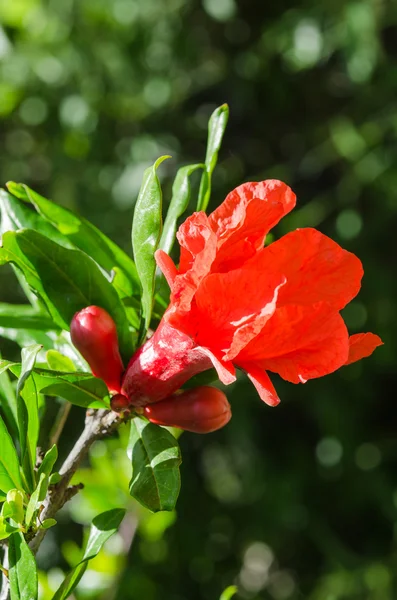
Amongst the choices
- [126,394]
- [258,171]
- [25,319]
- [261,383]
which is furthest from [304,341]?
[258,171]

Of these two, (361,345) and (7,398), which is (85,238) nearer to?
(7,398)

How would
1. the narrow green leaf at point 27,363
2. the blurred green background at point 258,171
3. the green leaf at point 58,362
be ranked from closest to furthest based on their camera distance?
the narrow green leaf at point 27,363 → the green leaf at point 58,362 → the blurred green background at point 258,171

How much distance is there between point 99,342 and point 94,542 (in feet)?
0.46

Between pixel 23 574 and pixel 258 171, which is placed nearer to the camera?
pixel 23 574

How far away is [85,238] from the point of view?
2.22 ft

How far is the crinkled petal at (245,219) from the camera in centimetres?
53

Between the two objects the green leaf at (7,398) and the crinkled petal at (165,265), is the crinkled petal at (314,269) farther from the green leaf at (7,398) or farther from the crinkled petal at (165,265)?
the green leaf at (7,398)

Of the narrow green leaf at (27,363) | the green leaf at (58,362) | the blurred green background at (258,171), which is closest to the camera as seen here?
the narrow green leaf at (27,363)

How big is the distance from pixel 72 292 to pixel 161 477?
0.50 ft

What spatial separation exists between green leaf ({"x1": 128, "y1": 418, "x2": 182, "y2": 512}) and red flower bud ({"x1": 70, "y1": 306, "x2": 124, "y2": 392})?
42 mm

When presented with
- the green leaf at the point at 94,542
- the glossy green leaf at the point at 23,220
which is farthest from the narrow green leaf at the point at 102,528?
the glossy green leaf at the point at 23,220

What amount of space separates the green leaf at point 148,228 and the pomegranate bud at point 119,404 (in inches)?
2.9

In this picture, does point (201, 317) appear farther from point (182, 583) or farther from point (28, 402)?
point (182, 583)

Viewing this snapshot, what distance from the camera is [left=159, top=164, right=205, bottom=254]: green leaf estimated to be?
0.63 metres
